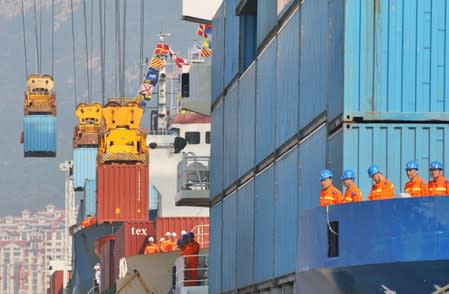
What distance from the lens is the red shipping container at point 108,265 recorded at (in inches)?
2704

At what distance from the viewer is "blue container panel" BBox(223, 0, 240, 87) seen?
125ft

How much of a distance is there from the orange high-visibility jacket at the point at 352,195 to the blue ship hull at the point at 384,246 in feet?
1.11

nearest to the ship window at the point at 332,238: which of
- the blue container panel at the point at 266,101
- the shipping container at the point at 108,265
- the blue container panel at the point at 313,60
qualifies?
the blue container panel at the point at 313,60

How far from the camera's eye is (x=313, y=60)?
2708 centimetres

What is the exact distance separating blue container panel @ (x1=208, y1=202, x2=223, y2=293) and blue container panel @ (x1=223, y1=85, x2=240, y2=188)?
119cm

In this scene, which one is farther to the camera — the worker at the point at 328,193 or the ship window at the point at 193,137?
the ship window at the point at 193,137

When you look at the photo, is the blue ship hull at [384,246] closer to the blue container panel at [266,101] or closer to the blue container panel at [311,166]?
the blue container panel at [311,166]

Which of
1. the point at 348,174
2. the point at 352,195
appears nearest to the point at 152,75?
the point at 348,174

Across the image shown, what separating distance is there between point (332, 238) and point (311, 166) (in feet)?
17.6

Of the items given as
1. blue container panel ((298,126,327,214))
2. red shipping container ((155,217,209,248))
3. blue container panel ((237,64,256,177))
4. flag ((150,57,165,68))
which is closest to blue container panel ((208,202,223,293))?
blue container panel ((237,64,256,177))

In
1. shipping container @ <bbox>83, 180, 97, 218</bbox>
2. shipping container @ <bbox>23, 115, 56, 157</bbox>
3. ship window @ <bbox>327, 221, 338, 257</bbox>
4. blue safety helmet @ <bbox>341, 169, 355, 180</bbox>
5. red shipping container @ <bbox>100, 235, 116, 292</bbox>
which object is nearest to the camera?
ship window @ <bbox>327, 221, 338, 257</bbox>

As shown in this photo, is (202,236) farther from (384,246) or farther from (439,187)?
(384,246)

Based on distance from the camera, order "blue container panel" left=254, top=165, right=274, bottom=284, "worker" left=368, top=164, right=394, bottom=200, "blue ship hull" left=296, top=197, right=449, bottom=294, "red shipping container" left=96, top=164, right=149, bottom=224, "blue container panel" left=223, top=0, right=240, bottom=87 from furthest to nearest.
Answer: "red shipping container" left=96, top=164, right=149, bottom=224, "blue container panel" left=223, top=0, right=240, bottom=87, "blue container panel" left=254, top=165, right=274, bottom=284, "worker" left=368, top=164, right=394, bottom=200, "blue ship hull" left=296, top=197, right=449, bottom=294

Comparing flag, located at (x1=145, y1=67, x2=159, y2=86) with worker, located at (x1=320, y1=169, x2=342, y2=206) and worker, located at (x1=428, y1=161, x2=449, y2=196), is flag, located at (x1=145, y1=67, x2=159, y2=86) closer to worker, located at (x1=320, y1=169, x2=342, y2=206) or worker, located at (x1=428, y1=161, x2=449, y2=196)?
worker, located at (x1=320, y1=169, x2=342, y2=206)
